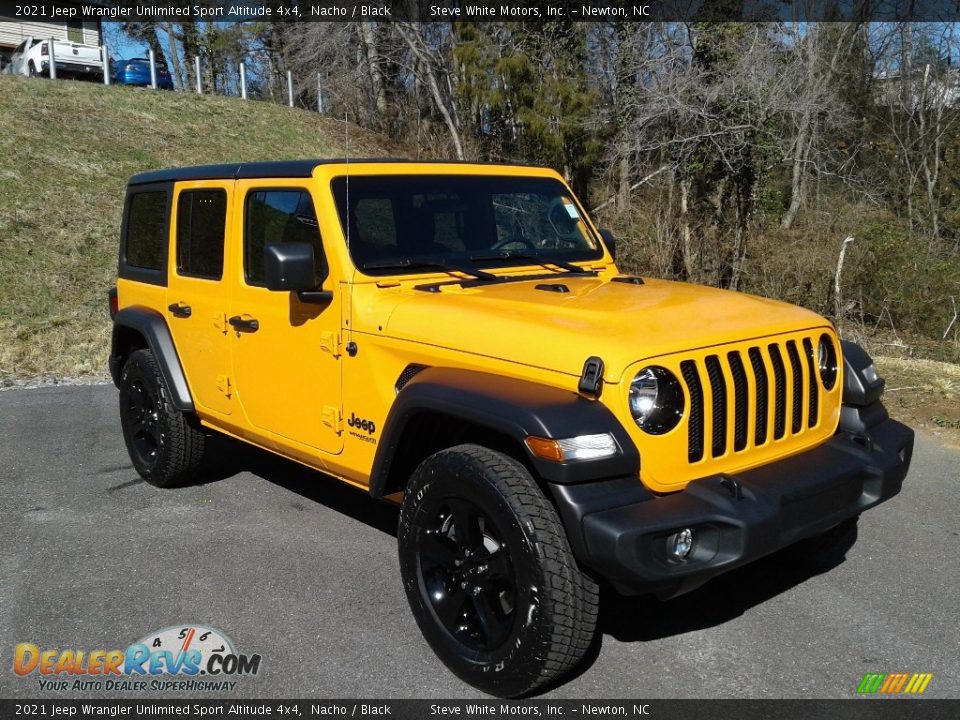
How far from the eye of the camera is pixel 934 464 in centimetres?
570

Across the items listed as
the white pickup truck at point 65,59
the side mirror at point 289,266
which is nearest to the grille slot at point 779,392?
the side mirror at point 289,266

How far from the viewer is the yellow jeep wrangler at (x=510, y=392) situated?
292 cm

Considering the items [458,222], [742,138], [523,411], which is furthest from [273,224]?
[742,138]

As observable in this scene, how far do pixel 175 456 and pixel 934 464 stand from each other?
15.7ft

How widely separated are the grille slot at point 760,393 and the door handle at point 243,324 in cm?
242

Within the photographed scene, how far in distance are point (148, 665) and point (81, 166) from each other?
17.3 metres

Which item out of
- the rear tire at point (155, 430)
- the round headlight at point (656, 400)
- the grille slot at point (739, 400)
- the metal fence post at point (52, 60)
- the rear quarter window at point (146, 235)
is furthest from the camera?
the metal fence post at point (52, 60)

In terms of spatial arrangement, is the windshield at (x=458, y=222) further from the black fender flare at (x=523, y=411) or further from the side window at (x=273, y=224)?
the black fender flare at (x=523, y=411)

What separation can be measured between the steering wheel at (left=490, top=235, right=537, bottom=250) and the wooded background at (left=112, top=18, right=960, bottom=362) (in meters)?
6.49

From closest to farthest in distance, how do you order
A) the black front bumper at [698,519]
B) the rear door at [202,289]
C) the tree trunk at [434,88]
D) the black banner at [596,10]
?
the black front bumper at [698,519], the rear door at [202,289], the black banner at [596,10], the tree trunk at [434,88]

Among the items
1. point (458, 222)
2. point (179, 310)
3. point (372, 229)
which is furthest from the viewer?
point (179, 310)

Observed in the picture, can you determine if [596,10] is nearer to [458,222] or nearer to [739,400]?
[458,222]

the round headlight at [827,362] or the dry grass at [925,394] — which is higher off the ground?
the round headlight at [827,362]

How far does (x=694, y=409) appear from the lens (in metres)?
3.10
